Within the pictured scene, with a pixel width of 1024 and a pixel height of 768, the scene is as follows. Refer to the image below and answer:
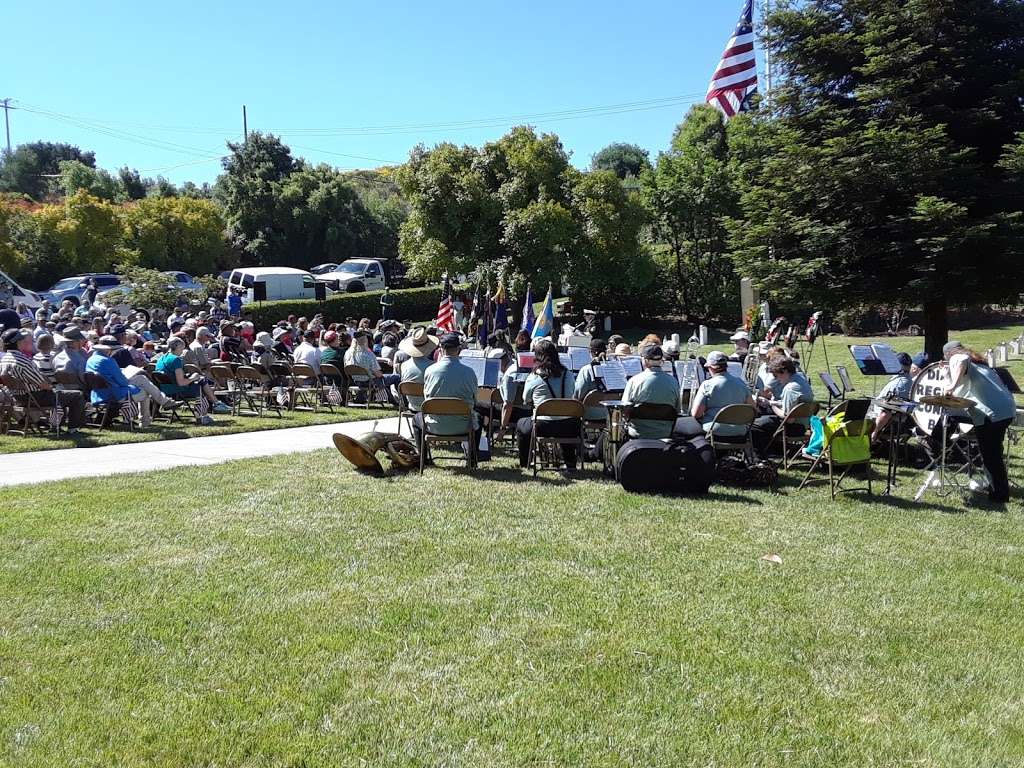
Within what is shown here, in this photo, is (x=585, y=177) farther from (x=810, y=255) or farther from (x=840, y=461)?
(x=840, y=461)

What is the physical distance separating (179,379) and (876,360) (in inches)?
424

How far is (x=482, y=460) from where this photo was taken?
10742mm

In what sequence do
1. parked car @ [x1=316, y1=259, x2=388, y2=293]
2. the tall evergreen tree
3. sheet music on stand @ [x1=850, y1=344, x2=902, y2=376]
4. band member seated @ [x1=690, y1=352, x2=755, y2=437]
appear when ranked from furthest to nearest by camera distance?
parked car @ [x1=316, y1=259, x2=388, y2=293], the tall evergreen tree, sheet music on stand @ [x1=850, y1=344, x2=902, y2=376], band member seated @ [x1=690, y1=352, x2=755, y2=437]

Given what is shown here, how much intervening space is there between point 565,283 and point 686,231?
606 cm

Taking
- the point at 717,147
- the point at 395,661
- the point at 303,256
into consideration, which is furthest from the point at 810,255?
the point at 303,256

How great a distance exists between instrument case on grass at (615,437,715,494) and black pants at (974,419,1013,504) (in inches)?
105

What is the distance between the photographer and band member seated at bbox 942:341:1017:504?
8.82 meters

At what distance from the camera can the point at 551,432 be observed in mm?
10109

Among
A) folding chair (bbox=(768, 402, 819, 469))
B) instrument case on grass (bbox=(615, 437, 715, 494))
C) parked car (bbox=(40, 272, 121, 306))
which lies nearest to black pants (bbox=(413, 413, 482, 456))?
instrument case on grass (bbox=(615, 437, 715, 494))

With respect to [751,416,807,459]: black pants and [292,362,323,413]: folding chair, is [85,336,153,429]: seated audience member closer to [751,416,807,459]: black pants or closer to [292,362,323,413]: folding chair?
[292,362,323,413]: folding chair

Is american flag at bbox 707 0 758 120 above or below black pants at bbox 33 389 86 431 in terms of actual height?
above

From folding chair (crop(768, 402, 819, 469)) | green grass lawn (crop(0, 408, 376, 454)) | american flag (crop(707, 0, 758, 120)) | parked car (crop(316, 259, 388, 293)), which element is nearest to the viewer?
folding chair (crop(768, 402, 819, 469))

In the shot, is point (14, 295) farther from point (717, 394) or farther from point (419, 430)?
point (717, 394)

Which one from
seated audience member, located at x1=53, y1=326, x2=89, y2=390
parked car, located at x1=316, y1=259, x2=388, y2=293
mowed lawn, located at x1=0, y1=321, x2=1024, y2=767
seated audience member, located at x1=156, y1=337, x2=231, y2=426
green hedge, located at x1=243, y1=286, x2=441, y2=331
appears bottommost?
mowed lawn, located at x1=0, y1=321, x2=1024, y2=767
